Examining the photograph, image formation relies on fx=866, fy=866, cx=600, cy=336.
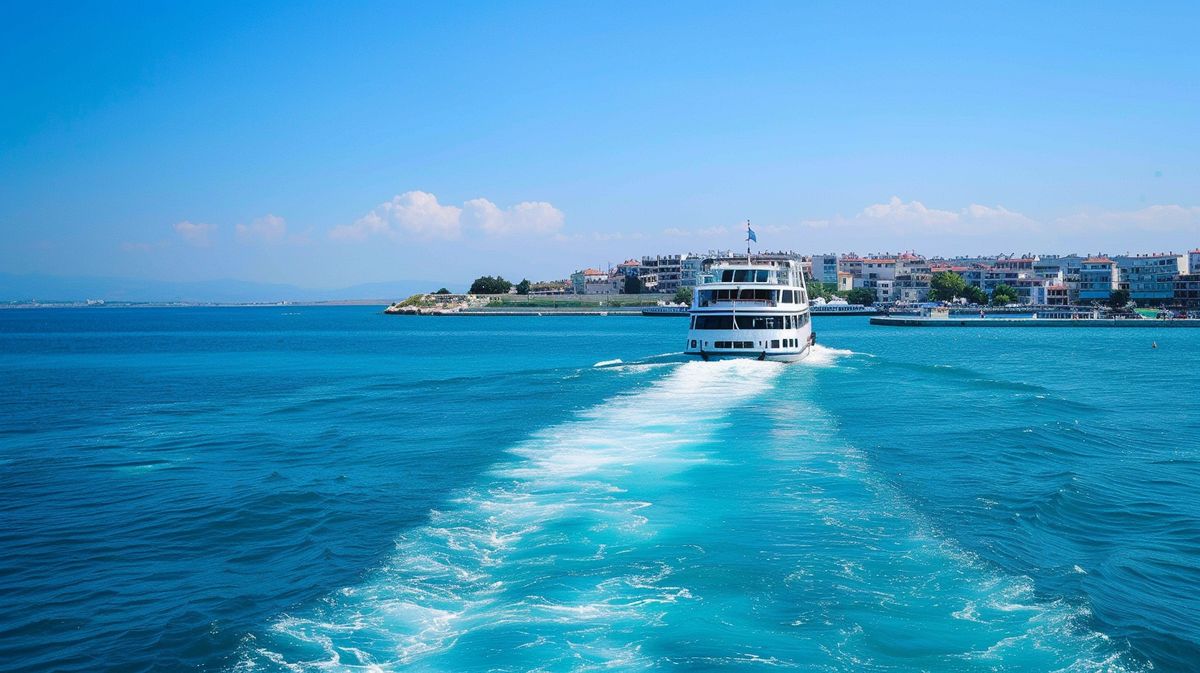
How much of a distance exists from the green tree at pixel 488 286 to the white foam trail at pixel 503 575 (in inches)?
6784

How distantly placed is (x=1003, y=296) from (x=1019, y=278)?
50.0 ft

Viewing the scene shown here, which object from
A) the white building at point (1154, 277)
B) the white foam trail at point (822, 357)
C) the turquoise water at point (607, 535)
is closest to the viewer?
the turquoise water at point (607, 535)

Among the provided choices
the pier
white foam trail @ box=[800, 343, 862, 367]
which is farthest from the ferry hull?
the pier

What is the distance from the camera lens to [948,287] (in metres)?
154

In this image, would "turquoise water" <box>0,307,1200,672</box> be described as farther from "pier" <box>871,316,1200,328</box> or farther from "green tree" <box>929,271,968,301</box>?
"green tree" <box>929,271,968,301</box>

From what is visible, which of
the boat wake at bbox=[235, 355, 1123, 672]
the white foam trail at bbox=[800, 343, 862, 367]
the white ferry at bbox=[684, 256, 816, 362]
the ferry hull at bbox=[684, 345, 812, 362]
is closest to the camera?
the boat wake at bbox=[235, 355, 1123, 672]

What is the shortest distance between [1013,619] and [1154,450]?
15166 mm

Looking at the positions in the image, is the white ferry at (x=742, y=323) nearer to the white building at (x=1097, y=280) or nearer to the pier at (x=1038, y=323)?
the pier at (x=1038, y=323)

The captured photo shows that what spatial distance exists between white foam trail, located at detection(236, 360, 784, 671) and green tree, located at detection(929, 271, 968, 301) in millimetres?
144532

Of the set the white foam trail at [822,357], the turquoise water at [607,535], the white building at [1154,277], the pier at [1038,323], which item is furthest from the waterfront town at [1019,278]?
the turquoise water at [607,535]

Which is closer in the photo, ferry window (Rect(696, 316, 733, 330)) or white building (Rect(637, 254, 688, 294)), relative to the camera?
ferry window (Rect(696, 316, 733, 330))

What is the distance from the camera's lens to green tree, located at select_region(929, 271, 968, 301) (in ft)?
507

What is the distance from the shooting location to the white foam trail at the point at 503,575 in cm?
1001

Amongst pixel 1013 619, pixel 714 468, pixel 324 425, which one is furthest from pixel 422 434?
pixel 1013 619
